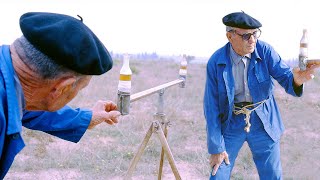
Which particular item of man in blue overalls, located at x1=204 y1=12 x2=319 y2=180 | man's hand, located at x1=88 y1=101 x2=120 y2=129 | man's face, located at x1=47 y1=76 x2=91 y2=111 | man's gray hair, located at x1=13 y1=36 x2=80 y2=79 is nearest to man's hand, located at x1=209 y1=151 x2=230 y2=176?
man in blue overalls, located at x1=204 y1=12 x2=319 y2=180

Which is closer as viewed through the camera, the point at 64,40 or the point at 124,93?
the point at 64,40

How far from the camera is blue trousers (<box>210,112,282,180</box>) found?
420cm

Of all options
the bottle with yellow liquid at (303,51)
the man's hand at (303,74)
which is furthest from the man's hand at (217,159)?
the bottle with yellow liquid at (303,51)

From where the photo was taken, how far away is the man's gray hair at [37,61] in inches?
66.8

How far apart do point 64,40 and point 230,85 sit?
8.64ft

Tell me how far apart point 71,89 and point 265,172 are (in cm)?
288

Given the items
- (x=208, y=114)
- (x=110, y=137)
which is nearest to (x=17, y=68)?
(x=208, y=114)

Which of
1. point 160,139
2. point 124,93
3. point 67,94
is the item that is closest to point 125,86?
point 124,93

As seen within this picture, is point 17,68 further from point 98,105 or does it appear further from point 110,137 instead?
point 110,137

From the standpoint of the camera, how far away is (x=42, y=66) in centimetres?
170

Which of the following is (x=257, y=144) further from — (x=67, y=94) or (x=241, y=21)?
(x=67, y=94)

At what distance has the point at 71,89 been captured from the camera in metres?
1.89

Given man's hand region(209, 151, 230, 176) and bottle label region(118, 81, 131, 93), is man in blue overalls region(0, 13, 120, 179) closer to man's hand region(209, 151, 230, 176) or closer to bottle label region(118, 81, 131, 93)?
bottle label region(118, 81, 131, 93)

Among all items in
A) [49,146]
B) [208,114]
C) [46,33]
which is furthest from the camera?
[49,146]
